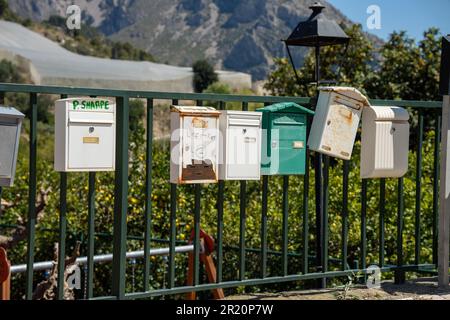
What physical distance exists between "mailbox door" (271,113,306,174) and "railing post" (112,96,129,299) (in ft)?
3.17

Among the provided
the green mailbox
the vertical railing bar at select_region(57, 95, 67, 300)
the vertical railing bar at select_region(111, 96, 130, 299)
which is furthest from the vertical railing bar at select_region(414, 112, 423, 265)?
the vertical railing bar at select_region(57, 95, 67, 300)

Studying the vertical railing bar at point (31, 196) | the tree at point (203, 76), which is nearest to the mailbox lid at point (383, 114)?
the vertical railing bar at point (31, 196)

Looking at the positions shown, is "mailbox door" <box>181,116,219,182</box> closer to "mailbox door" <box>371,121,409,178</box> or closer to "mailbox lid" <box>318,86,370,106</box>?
"mailbox lid" <box>318,86,370,106</box>

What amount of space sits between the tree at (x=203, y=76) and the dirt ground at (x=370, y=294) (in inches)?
2879

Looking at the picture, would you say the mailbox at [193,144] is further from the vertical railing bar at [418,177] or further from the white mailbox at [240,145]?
the vertical railing bar at [418,177]

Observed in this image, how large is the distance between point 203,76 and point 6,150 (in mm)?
77308

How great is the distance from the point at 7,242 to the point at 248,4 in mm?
185560

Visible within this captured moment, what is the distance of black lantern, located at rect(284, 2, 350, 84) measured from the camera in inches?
241

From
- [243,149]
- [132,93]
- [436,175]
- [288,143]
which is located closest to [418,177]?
[436,175]

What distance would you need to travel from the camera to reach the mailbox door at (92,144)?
428 centimetres

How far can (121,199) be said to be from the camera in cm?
447

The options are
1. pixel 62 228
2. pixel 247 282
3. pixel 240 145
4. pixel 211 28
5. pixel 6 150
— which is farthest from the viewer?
pixel 211 28

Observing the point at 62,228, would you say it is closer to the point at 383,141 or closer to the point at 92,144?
the point at 92,144

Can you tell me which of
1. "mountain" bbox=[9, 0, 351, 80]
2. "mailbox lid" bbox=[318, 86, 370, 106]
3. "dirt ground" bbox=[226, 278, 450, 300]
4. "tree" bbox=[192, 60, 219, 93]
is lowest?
"dirt ground" bbox=[226, 278, 450, 300]
